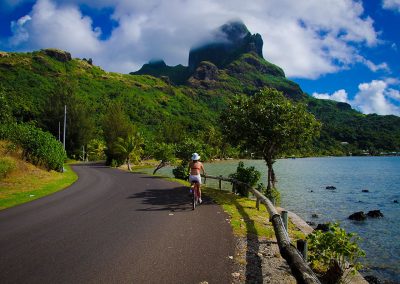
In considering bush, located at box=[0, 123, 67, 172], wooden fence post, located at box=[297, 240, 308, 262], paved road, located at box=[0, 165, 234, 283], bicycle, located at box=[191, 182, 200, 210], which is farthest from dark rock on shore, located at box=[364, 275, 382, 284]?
bush, located at box=[0, 123, 67, 172]

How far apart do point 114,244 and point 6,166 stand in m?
22.3

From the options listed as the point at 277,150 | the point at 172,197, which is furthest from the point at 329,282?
the point at 277,150

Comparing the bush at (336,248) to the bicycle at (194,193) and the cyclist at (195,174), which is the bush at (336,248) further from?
the cyclist at (195,174)

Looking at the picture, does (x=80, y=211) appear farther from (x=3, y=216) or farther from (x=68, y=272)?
(x=68, y=272)

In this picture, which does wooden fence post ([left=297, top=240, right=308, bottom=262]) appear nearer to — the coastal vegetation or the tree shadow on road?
the tree shadow on road

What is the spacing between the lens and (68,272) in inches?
283

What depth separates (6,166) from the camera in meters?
27.0

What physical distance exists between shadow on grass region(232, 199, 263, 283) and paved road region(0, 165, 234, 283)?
0.50m

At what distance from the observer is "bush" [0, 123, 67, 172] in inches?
1356

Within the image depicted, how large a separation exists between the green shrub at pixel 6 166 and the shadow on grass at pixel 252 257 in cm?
2213

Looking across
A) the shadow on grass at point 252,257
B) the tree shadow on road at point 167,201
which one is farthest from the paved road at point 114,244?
the shadow on grass at point 252,257

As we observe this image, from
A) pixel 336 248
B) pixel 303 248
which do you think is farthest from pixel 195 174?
pixel 336 248

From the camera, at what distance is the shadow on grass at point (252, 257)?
24.0 feet

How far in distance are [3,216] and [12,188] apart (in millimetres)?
11165
